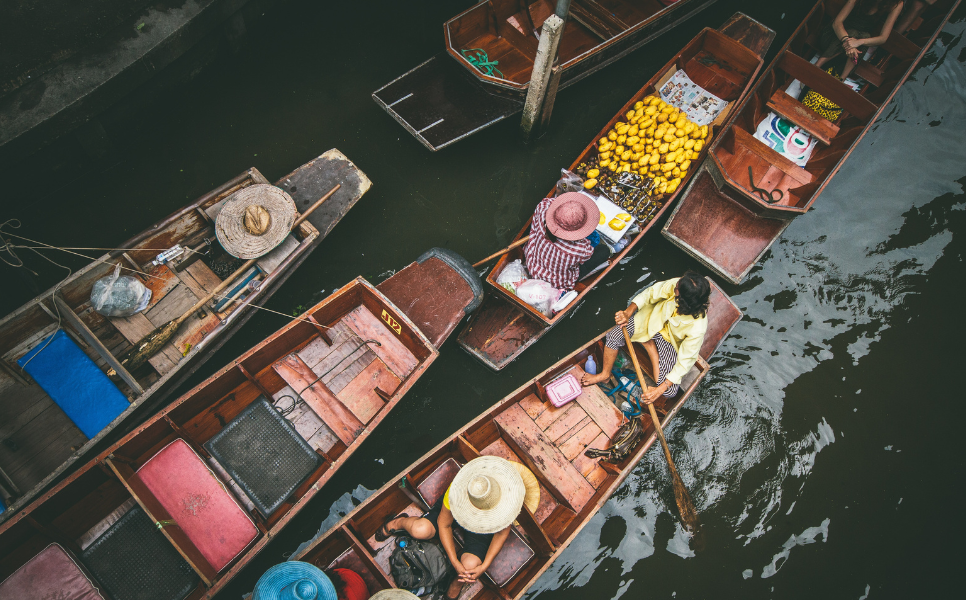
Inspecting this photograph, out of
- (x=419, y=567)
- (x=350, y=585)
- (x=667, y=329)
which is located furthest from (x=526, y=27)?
(x=350, y=585)

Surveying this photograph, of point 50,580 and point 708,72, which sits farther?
point 708,72

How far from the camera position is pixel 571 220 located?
17.0ft

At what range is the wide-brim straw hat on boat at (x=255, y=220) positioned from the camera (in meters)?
5.57

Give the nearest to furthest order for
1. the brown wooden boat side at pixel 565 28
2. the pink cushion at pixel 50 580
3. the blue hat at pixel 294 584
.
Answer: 1. the blue hat at pixel 294 584
2. the pink cushion at pixel 50 580
3. the brown wooden boat side at pixel 565 28

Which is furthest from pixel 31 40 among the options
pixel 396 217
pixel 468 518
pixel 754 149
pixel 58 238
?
pixel 754 149

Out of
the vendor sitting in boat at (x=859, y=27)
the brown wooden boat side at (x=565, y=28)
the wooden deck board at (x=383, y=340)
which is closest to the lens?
the wooden deck board at (x=383, y=340)

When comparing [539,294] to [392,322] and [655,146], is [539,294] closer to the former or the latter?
[392,322]

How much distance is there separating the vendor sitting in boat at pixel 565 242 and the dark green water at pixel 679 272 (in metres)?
0.98

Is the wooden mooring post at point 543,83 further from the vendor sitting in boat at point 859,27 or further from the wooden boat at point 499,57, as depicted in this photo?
the vendor sitting in boat at point 859,27

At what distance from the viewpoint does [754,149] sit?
6.84 m

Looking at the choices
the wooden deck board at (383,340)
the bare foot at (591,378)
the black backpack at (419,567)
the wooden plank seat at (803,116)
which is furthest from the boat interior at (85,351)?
the wooden plank seat at (803,116)

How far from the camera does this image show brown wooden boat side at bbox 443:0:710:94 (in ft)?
23.0

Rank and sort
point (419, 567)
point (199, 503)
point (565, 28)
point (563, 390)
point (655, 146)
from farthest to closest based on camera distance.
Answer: point (565, 28) < point (655, 146) < point (563, 390) < point (199, 503) < point (419, 567)

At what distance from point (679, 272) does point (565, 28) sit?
3.91 metres
